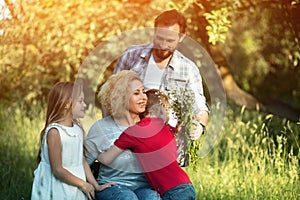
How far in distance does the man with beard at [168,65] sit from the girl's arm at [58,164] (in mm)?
639

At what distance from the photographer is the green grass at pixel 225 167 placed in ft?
17.7

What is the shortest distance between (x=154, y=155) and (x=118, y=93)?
1.35 ft

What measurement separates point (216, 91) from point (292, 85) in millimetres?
5450

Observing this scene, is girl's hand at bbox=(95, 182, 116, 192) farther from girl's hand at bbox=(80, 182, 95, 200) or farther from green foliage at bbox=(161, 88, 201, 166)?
green foliage at bbox=(161, 88, 201, 166)

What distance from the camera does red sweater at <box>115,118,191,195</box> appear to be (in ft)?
13.5

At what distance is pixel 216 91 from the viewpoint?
23.1ft

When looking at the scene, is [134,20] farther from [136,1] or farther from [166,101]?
[166,101]

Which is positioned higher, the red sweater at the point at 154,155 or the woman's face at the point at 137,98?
the woman's face at the point at 137,98

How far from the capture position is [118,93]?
420 centimetres

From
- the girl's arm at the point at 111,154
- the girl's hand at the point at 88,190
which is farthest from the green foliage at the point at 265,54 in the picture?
the girl's hand at the point at 88,190

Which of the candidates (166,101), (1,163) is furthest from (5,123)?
(166,101)

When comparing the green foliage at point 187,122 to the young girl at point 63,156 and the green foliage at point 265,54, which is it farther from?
the green foliage at point 265,54

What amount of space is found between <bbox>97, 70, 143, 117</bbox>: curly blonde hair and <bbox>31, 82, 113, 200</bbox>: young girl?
159 millimetres

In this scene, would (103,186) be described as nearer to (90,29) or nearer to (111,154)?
(111,154)
